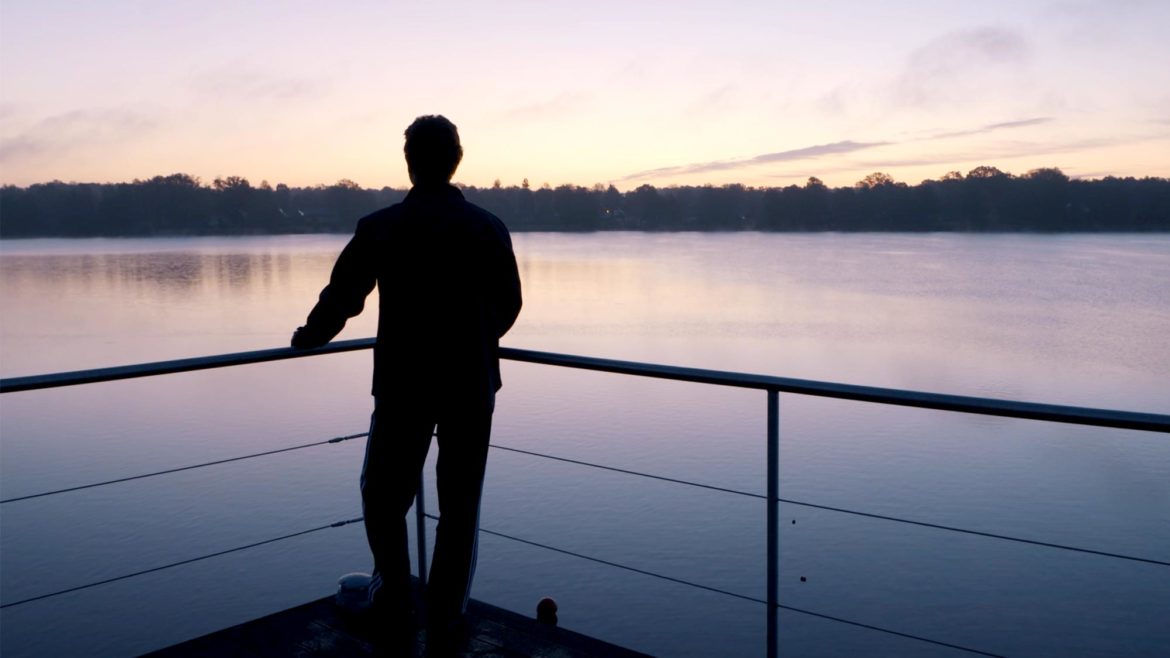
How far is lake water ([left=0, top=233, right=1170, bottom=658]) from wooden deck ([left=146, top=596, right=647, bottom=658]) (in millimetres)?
4128

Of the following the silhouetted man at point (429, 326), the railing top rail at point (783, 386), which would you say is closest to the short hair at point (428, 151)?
the silhouetted man at point (429, 326)

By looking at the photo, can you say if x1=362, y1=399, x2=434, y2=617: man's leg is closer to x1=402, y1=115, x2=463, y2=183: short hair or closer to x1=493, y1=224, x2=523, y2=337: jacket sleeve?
Answer: x1=493, y1=224, x2=523, y2=337: jacket sleeve

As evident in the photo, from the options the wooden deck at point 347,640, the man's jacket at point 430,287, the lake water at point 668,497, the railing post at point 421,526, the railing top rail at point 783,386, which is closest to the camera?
the railing top rail at point 783,386

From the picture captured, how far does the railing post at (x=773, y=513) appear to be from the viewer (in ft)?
7.14

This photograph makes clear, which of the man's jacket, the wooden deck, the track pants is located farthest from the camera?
the wooden deck

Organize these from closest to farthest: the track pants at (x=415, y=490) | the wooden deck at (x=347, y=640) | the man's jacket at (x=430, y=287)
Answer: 1. the man's jacket at (x=430, y=287)
2. the track pants at (x=415, y=490)
3. the wooden deck at (x=347, y=640)

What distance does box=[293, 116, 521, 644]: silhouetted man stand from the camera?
203 centimetres

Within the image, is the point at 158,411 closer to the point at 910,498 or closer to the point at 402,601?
the point at 910,498

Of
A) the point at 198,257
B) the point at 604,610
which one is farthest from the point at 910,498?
the point at 198,257

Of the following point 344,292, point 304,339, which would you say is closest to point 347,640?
point 304,339

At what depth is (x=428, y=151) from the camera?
6.79 ft

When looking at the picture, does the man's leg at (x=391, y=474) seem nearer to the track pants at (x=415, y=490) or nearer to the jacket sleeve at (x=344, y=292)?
the track pants at (x=415, y=490)

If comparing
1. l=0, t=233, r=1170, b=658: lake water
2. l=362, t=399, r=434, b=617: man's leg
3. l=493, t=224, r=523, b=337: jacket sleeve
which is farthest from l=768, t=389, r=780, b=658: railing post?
l=0, t=233, r=1170, b=658: lake water

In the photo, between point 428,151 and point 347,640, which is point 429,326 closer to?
point 428,151
